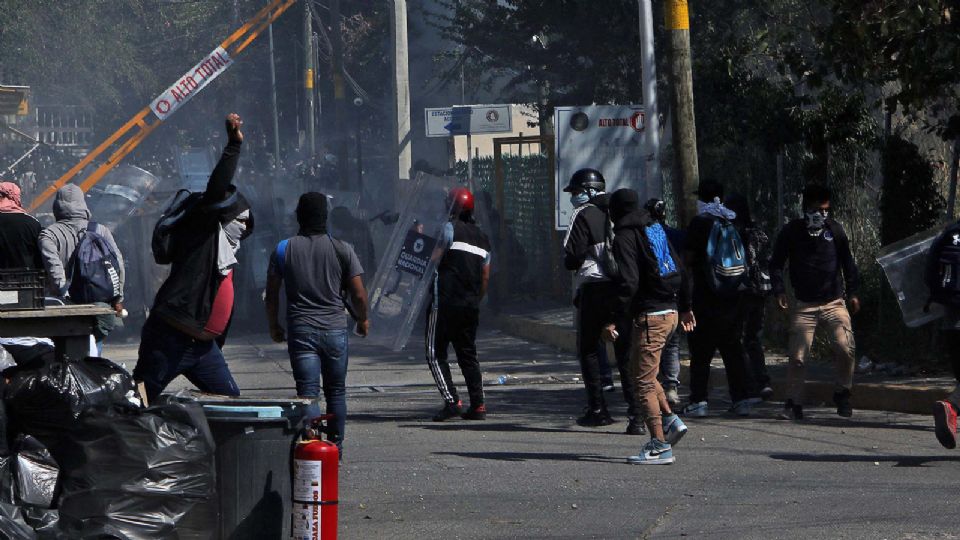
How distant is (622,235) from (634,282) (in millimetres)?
362

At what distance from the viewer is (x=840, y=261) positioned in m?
10.1

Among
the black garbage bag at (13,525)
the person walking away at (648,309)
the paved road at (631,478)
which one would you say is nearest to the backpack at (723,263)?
the paved road at (631,478)

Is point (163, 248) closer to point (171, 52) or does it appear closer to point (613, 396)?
point (613, 396)

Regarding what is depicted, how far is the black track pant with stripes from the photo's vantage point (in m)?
10.5

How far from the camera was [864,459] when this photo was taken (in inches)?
343

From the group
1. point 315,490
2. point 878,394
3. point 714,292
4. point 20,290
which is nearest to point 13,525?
point 315,490

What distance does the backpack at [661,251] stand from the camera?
8686mm

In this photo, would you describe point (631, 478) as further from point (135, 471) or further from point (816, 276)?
point (135, 471)

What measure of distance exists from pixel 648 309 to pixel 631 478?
3.25 feet

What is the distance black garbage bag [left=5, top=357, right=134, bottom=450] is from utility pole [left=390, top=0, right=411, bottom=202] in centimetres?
1814

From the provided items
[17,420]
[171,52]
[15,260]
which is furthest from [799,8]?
[171,52]

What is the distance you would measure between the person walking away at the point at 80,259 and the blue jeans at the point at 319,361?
2308 millimetres

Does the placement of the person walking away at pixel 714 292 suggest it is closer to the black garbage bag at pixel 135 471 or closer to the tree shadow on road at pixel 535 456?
the tree shadow on road at pixel 535 456

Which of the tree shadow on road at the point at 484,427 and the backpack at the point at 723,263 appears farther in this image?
the backpack at the point at 723,263
